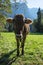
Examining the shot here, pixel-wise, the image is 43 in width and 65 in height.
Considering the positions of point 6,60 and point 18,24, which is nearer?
point 6,60

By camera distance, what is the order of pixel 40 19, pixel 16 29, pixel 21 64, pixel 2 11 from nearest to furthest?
pixel 21 64 → pixel 16 29 → pixel 2 11 → pixel 40 19

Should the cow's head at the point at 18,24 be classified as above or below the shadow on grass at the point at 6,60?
above

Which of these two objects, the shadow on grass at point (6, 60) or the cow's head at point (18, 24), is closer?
the shadow on grass at point (6, 60)

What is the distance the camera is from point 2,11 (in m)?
10.1

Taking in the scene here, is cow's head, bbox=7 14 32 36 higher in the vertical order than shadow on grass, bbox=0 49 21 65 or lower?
higher

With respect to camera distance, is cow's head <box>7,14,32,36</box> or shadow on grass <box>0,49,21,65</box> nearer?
shadow on grass <box>0,49,21,65</box>

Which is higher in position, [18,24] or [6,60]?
[18,24]

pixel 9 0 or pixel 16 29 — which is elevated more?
pixel 9 0

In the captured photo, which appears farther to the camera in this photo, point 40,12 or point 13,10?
point 40,12

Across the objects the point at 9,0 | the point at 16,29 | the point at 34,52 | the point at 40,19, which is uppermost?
the point at 9,0

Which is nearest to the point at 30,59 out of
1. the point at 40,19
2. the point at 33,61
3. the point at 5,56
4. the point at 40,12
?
the point at 33,61

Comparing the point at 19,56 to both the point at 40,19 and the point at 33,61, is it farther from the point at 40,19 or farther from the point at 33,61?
the point at 40,19

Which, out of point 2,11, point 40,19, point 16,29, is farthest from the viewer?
point 40,19

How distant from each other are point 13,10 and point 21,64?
3.41 meters
